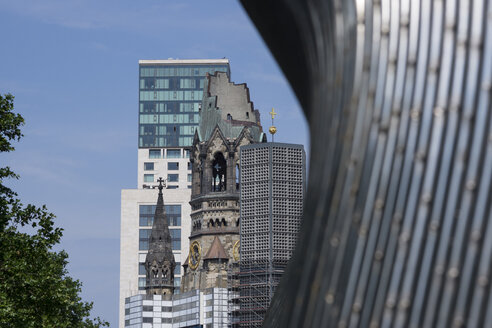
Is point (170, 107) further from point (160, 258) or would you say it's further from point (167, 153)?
point (160, 258)

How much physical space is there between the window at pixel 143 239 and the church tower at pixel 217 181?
133 feet

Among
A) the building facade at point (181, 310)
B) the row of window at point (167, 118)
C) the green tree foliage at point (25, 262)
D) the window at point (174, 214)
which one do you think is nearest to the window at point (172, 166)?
the row of window at point (167, 118)

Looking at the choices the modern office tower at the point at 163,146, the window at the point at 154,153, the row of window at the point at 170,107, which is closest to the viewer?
the modern office tower at the point at 163,146

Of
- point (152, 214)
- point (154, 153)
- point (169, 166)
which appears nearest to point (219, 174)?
point (152, 214)

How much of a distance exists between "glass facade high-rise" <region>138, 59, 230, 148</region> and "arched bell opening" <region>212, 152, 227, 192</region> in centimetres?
5628

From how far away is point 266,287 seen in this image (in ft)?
354

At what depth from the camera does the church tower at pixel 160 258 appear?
121m

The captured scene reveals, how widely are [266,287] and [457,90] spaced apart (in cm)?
9960

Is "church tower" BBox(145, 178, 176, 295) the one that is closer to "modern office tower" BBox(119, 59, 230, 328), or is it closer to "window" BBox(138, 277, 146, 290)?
"window" BBox(138, 277, 146, 290)

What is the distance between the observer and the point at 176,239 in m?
162

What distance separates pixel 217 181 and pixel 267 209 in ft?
36.4

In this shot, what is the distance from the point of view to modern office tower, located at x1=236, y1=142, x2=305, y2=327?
110500mm

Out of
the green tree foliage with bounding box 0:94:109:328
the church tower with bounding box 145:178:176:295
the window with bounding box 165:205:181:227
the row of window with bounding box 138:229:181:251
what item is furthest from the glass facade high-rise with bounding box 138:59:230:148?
the green tree foliage with bounding box 0:94:109:328

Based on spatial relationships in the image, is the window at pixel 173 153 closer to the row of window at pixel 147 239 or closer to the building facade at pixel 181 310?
the row of window at pixel 147 239
